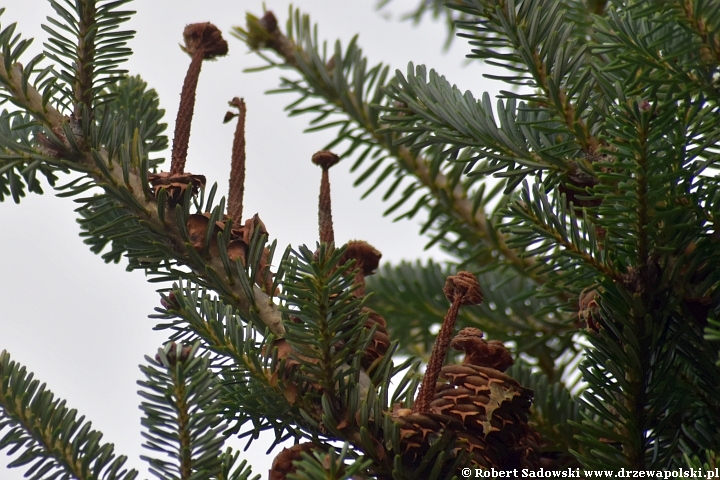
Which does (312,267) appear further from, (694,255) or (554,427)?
(554,427)

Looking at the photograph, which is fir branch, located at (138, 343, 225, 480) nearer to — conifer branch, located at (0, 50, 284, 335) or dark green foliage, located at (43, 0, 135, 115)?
conifer branch, located at (0, 50, 284, 335)

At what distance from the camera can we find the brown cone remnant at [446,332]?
30.6 inches

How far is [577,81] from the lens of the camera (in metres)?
0.89

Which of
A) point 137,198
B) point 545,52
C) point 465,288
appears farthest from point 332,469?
point 545,52

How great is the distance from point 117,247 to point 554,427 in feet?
2.15

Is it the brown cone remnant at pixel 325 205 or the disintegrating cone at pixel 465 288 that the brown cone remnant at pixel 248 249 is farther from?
the disintegrating cone at pixel 465 288

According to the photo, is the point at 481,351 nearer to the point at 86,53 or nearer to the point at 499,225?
the point at 499,225

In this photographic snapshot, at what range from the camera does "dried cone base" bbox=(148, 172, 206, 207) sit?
831mm

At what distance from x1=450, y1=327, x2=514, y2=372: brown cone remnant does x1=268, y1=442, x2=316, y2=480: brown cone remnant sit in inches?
8.3

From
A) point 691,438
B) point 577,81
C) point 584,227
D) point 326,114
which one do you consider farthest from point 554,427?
point 326,114

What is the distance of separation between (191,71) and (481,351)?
0.45 m

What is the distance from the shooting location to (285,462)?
77 centimetres

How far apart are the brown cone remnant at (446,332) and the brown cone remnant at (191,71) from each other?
1.06 feet

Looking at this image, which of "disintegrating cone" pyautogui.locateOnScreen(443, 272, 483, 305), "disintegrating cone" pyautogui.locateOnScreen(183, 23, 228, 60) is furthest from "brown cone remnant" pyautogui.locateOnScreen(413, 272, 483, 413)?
"disintegrating cone" pyautogui.locateOnScreen(183, 23, 228, 60)
